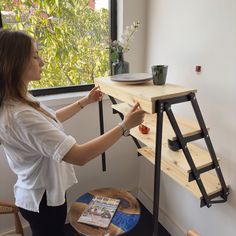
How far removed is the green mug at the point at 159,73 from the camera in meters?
1.17

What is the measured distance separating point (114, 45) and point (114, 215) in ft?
3.31

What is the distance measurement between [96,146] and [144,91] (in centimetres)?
30

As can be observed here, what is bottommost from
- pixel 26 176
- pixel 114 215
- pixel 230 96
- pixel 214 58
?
pixel 114 215

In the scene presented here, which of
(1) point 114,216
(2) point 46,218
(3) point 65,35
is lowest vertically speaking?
(1) point 114,216

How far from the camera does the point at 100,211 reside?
1566 millimetres

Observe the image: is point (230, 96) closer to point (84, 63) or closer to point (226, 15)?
point (226, 15)

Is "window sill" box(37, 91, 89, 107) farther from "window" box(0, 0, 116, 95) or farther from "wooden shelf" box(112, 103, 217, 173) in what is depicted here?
"wooden shelf" box(112, 103, 217, 173)

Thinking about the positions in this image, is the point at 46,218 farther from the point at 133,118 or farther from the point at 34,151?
the point at 133,118

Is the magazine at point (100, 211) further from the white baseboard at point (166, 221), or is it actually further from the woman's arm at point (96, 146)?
the woman's arm at point (96, 146)

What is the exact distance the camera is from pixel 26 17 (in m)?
1.66

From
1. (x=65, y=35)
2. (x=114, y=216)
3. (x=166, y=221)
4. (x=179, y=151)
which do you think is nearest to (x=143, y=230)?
(x=166, y=221)

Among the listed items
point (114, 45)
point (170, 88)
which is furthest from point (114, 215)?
point (114, 45)

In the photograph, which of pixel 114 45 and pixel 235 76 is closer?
pixel 235 76

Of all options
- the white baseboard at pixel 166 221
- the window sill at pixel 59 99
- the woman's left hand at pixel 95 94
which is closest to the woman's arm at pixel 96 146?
the woman's left hand at pixel 95 94
